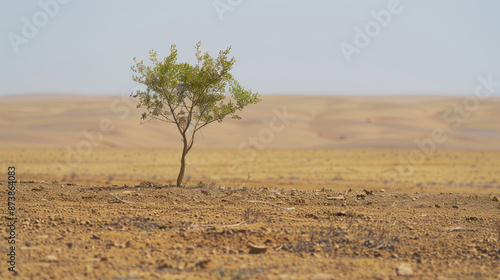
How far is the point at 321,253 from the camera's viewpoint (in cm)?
740

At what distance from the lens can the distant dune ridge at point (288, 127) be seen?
62.6 metres

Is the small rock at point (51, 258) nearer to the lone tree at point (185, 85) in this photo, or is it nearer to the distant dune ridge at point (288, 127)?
the lone tree at point (185, 85)

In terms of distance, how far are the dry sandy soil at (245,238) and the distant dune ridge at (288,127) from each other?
42356 mm

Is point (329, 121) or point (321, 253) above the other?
point (329, 121)

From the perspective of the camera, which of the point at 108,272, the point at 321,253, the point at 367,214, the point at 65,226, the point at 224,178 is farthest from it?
the point at 224,178

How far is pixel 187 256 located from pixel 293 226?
251 centimetres

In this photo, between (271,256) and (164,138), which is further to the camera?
(164,138)

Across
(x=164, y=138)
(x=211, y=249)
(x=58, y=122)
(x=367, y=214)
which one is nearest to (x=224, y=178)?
(x=367, y=214)

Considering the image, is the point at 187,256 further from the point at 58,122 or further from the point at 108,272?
the point at 58,122

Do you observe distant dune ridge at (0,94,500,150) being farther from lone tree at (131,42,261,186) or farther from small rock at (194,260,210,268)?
small rock at (194,260,210,268)

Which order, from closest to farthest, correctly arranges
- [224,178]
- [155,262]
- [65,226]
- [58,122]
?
1. [155,262]
2. [65,226]
3. [224,178]
4. [58,122]
